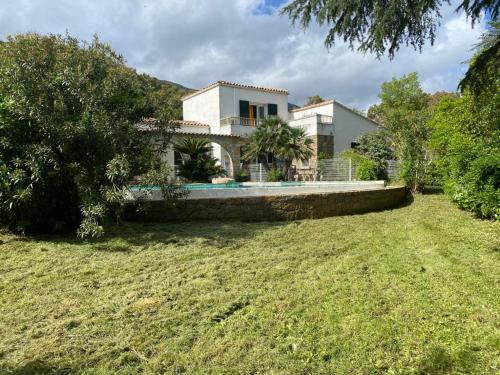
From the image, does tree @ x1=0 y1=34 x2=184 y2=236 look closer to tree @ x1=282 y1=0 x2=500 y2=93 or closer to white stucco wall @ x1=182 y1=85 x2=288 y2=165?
tree @ x1=282 y1=0 x2=500 y2=93

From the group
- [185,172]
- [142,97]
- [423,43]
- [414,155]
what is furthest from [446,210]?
[185,172]

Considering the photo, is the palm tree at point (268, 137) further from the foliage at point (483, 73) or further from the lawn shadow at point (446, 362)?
the lawn shadow at point (446, 362)

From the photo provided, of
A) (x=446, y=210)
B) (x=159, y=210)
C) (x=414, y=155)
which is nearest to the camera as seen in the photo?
(x=159, y=210)

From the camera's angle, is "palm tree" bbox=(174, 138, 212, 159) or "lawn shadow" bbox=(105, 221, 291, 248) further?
"palm tree" bbox=(174, 138, 212, 159)

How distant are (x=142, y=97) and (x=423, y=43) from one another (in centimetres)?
Result: 617

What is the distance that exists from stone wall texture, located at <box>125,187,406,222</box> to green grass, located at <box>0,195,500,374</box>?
4.90 feet

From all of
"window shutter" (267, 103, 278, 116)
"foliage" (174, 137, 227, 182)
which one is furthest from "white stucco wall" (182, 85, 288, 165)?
"foliage" (174, 137, 227, 182)

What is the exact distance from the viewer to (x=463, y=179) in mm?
9734

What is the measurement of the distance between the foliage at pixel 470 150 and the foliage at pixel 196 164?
10.8 metres

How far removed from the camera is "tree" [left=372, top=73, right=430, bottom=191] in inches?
577

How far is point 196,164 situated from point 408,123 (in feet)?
52.0

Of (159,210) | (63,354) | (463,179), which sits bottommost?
(63,354)

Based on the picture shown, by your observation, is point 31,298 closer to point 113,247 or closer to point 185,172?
point 113,247

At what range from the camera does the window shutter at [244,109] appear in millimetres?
27700
